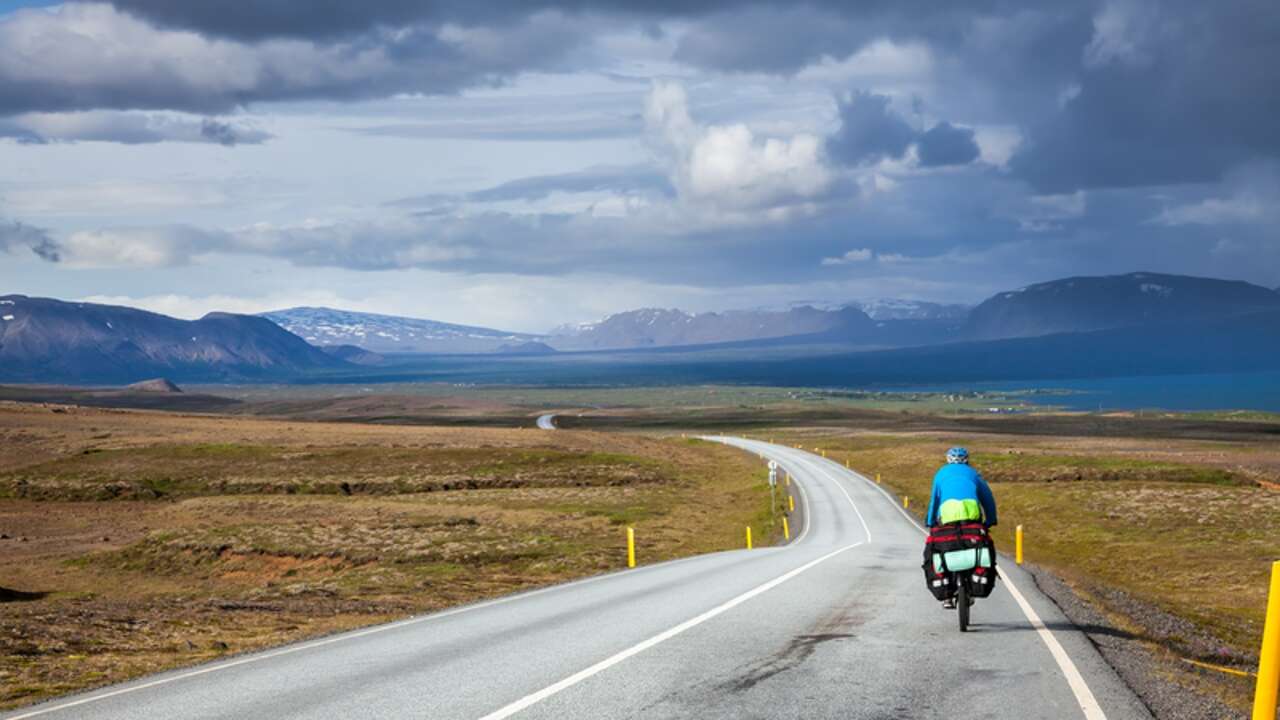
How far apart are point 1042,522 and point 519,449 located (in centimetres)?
4526

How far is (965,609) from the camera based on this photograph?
1439 centimetres

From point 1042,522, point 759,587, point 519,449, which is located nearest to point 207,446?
point 519,449

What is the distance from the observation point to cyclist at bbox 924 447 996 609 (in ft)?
47.9

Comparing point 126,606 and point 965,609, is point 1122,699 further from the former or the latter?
point 126,606

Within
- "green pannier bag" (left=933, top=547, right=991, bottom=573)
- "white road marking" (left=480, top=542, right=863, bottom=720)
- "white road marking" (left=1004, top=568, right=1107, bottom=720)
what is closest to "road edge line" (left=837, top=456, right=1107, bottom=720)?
"white road marking" (left=1004, top=568, right=1107, bottom=720)

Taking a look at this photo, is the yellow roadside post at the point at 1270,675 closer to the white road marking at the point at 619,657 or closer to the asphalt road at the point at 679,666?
the asphalt road at the point at 679,666

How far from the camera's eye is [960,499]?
575 inches

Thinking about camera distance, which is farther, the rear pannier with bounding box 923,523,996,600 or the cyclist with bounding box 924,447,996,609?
the cyclist with bounding box 924,447,996,609

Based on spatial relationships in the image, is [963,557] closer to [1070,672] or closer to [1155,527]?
[1070,672]

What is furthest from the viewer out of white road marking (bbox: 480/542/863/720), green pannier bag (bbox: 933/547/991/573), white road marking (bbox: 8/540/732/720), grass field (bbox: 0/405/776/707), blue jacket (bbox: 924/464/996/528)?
grass field (bbox: 0/405/776/707)

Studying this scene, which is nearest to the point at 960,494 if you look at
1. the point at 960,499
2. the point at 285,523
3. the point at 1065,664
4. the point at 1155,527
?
the point at 960,499

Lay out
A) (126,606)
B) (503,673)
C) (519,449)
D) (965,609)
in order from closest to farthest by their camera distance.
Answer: (503,673) → (965,609) → (126,606) → (519,449)

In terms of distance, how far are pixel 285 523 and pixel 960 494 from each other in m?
40.4

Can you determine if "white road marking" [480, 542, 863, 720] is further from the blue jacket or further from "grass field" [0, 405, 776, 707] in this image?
"grass field" [0, 405, 776, 707]
